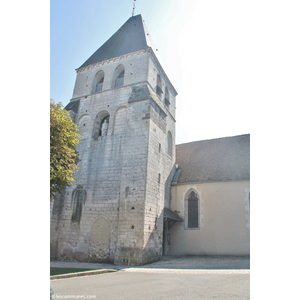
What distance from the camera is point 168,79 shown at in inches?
648

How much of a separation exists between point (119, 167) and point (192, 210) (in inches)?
198

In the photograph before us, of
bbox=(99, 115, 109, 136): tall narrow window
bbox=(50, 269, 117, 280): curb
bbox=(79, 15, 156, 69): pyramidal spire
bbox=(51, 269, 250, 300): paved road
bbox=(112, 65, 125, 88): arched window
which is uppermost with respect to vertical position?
bbox=(79, 15, 156, 69): pyramidal spire

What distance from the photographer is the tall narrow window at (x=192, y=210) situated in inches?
528

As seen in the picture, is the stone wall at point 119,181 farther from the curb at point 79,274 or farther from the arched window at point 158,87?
the curb at point 79,274

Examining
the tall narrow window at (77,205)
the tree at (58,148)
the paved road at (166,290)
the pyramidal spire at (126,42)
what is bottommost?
the paved road at (166,290)

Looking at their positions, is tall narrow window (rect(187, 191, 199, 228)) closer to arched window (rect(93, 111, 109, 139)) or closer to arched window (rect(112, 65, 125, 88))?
arched window (rect(93, 111, 109, 139))

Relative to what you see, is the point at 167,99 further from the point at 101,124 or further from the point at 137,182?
the point at 137,182

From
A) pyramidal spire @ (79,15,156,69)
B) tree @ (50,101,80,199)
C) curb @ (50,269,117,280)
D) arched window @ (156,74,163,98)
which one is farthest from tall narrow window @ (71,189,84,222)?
pyramidal spire @ (79,15,156,69)

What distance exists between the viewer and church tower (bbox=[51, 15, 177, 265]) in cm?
1055

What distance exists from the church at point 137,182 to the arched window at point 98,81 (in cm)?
7

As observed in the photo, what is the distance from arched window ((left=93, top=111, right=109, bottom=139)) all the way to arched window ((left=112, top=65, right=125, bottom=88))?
1873 millimetres

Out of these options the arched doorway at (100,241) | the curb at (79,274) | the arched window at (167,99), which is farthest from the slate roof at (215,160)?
the curb at (79,274)
